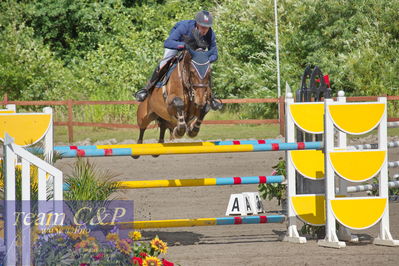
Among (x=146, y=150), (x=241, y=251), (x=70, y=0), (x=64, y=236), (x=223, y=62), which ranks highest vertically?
(x=70, y=0)

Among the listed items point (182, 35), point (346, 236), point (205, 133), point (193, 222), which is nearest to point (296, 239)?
point (346, 236)

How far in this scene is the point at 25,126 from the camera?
5941mm

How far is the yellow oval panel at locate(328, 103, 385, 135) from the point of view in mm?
6254

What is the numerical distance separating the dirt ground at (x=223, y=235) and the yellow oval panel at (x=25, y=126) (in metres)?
0.76

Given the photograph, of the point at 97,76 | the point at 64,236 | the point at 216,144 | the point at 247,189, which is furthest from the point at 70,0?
the point at 64,236

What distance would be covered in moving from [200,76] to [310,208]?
1.53m

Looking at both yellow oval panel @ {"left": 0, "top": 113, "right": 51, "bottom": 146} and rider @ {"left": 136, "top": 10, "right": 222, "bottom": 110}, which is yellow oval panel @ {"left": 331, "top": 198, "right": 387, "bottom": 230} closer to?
rider @ {"left": 136, "top": 10, "right": 222, "bottom": 110}

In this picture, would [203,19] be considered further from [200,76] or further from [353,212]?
[353,212]

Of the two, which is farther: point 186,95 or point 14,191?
point 186,95

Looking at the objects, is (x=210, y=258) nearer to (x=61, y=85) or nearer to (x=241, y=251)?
(x=241, y=251)

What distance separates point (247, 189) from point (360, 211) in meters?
3.75

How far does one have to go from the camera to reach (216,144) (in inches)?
254

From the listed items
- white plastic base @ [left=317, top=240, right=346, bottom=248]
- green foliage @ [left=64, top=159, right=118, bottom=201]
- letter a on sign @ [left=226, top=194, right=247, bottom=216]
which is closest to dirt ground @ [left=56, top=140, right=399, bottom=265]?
white plastic base @ [left=317, top=240, right=346, bottom=248]

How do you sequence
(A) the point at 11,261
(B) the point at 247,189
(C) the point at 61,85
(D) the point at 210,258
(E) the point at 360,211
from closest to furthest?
(A) the point at 11,261 < (D) the point at 210,258 < (E) the point at 360,211 < (B) the point at 247,189 < (C) the point at 61,85
